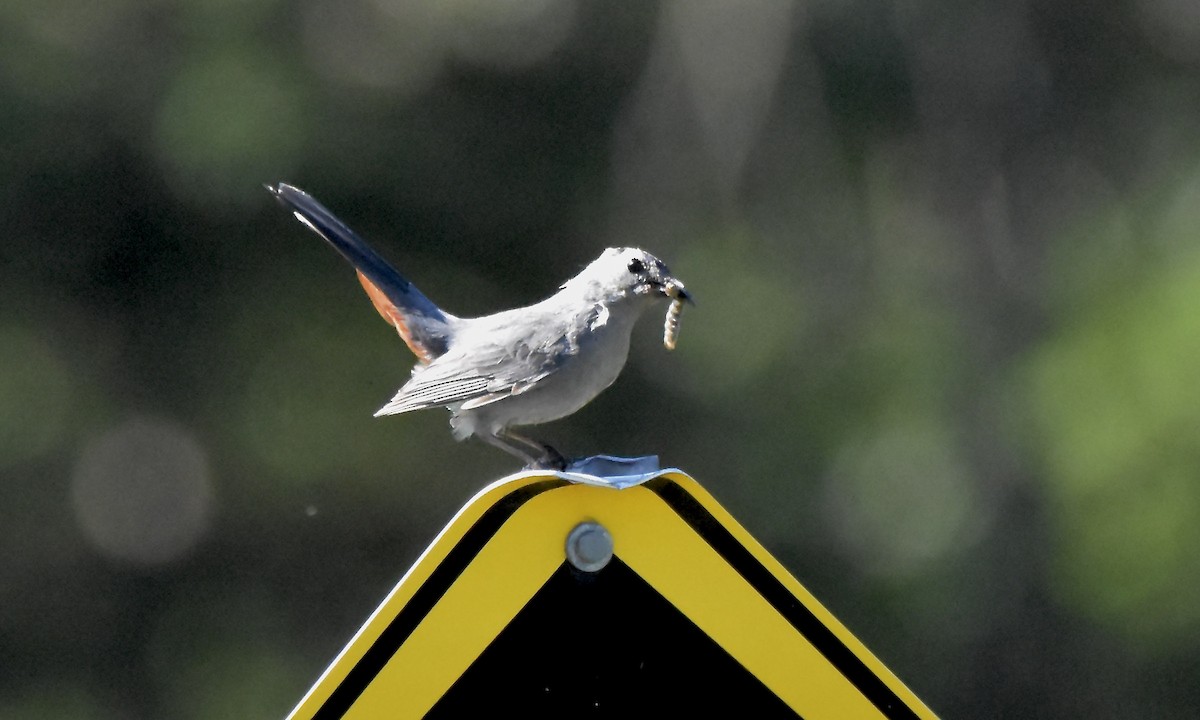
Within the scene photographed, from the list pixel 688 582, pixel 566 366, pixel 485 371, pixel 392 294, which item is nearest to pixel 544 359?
pixel 566 366

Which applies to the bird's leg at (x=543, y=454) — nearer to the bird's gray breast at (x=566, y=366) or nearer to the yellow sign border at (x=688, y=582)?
the bird's gray breast at (x=566, y=366)

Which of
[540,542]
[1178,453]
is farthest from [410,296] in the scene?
[1178,453]

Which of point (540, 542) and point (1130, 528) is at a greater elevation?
point (1130, 528)

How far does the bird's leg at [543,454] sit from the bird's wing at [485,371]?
0.35 feet

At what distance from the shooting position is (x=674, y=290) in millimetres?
3498

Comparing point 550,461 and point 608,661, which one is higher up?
point 550,461

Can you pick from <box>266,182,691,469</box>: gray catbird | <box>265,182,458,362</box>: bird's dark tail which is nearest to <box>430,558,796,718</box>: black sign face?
<box>266,182,691,469</box>: gray catbird

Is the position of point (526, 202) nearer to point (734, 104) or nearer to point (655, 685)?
point (734, 104)

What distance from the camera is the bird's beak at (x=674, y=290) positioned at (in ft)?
11.4

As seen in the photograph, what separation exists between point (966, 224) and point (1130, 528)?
2.13 metres

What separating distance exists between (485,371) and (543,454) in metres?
0.24

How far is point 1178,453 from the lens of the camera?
740 cm

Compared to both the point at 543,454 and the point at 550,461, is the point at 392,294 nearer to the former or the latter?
the point at 543,454

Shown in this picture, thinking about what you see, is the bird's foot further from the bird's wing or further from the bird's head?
the bird's head
